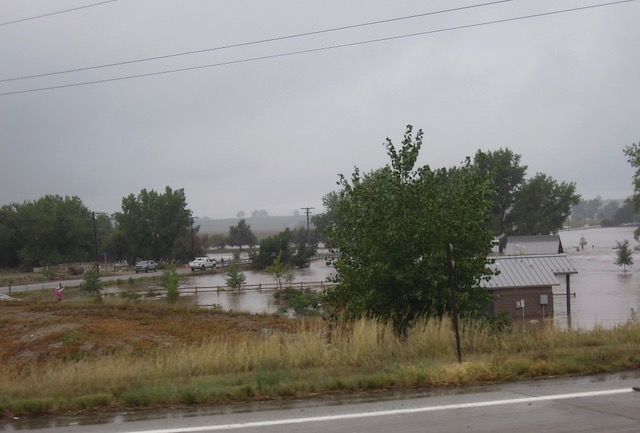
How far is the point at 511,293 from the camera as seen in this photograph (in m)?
39.1

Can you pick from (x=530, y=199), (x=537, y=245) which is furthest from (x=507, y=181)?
(x=537, y=245)

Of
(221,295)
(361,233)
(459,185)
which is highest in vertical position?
(459,185)

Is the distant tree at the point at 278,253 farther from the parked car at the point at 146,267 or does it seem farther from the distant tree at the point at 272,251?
the parked car at the point at 146,267

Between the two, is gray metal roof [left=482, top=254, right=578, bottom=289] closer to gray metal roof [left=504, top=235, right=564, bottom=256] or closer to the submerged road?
gray metal roof [left=504, top=235, right=564, bottom=256]

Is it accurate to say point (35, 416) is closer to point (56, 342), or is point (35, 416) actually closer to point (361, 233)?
point (361, 233)

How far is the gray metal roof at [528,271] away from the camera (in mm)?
38781

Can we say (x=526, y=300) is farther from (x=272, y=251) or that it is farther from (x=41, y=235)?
(x=41, y=235)

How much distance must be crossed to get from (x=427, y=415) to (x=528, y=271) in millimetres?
34922

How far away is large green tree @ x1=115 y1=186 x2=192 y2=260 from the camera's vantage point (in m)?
110

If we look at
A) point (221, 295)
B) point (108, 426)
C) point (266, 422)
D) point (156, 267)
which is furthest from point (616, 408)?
point (156, 267)

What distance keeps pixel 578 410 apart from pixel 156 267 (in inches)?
3645

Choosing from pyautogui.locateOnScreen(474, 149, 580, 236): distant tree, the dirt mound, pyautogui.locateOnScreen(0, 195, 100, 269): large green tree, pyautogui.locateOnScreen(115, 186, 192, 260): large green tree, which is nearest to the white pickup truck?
pyautogui.locateOnScreen(115, 186, 192, 260): large green tree

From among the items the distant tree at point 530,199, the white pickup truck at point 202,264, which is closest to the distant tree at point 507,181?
the distant tree at point 530,199

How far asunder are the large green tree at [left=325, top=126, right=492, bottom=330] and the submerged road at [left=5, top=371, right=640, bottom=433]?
6123 mm
